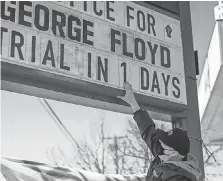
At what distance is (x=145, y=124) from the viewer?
3.59 metres

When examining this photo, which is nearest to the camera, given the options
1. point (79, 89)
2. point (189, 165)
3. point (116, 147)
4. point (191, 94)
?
point (189, 165)

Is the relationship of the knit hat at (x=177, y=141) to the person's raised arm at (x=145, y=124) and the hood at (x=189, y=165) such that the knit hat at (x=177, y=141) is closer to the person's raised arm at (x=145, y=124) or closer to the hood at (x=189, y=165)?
the hood at (x=189, y=165)

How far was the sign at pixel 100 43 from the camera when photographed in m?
3.30

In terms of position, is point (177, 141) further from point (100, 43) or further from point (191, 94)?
point (191, 94)

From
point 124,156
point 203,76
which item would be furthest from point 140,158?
point 203,76

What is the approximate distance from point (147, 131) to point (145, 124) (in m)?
0.08

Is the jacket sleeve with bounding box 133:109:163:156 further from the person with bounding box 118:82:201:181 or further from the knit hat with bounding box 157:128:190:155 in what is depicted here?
the knit hat with bounding box 157:128:190:155

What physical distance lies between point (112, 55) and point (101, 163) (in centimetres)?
1144

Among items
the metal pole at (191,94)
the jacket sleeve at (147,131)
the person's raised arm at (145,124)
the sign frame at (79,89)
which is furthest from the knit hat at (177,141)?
the metal pole at (191,94)

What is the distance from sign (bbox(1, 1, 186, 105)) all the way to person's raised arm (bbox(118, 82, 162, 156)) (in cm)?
12

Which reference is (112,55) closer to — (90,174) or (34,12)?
(34,12)

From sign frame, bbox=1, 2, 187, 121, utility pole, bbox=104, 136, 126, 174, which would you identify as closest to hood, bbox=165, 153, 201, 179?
sign frame, bbox=1, 2, 187, 121

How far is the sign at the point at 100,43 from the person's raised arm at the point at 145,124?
119 millimetres

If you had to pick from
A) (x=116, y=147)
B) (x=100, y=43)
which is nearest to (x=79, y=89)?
(x=100, y=43)
